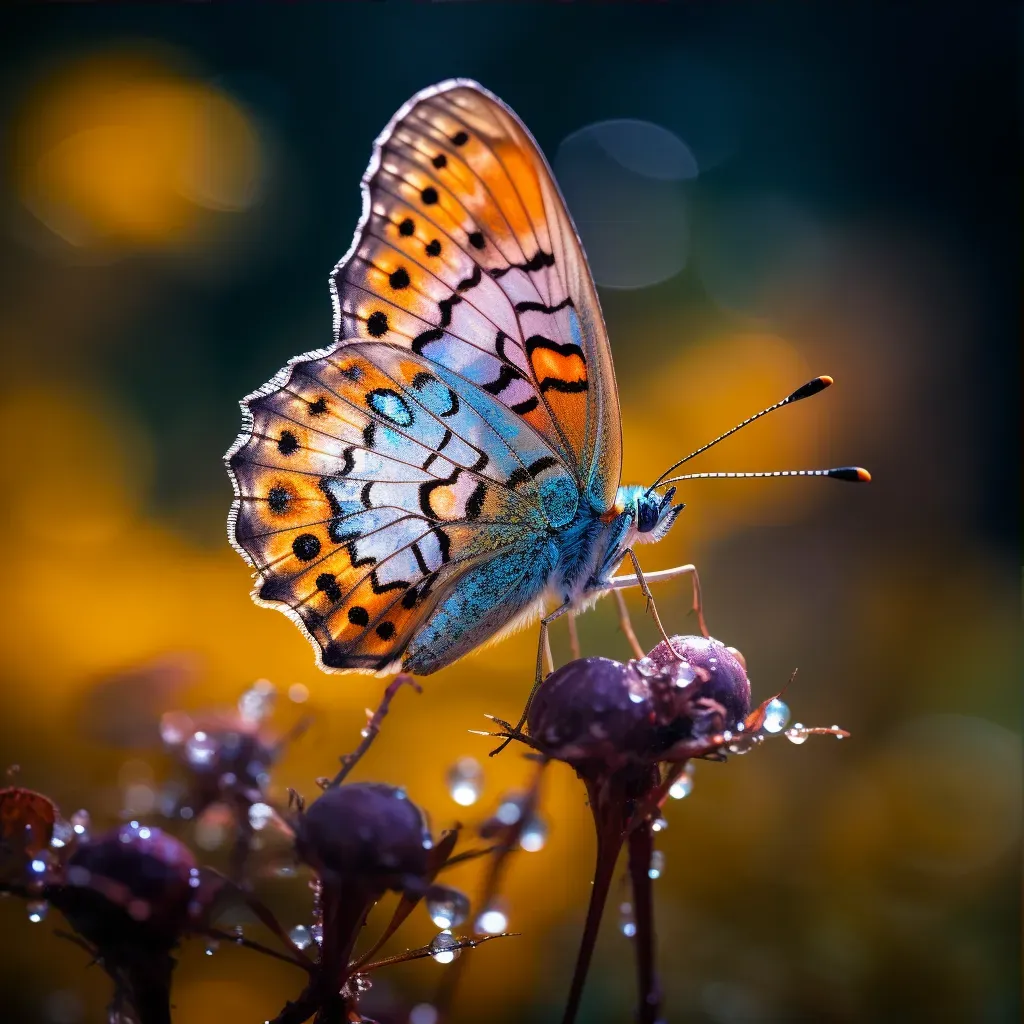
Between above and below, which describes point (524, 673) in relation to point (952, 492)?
below

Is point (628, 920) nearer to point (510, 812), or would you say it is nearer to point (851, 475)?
point (510, 812)

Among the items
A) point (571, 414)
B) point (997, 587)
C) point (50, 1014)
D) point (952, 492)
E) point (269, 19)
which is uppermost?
point (269, 19)

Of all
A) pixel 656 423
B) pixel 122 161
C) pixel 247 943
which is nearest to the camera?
pixel 247 943

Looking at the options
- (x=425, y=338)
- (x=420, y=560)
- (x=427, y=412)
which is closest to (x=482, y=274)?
(x=425, y=338)

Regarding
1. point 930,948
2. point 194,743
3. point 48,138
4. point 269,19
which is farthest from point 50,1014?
point 269,19

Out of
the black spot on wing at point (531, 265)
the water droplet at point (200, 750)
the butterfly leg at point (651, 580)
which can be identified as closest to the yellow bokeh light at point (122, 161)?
the black spot on wing at point (531, 265)

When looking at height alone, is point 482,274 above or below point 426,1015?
above

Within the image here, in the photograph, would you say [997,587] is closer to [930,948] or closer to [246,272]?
[930,948]
